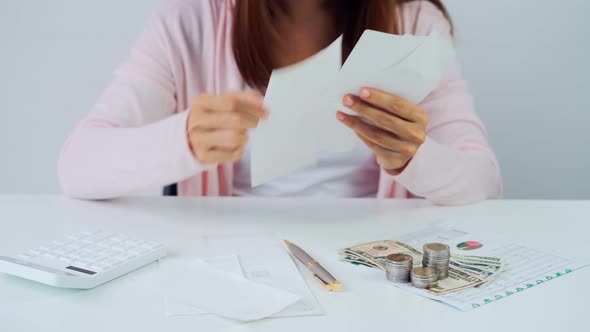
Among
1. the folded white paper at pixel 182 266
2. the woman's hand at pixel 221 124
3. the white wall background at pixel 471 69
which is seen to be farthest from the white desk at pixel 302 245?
the white wall background at pixel 471 69

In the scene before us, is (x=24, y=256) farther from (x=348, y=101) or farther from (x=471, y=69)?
(x=471, y=69)

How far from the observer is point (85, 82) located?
188cm

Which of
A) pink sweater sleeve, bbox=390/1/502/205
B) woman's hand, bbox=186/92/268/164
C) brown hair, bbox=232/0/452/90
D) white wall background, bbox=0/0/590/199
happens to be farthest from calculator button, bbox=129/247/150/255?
white wall background, bbox=0/0/590/199

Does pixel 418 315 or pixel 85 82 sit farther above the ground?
pixel 85 82

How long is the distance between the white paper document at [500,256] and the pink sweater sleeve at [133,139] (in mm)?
411

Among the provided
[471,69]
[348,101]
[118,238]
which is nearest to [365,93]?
[348,101]

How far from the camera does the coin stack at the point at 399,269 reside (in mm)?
705

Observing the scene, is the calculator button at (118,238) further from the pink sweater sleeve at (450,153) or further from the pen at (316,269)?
the pink sweater sleeve at (450,153)

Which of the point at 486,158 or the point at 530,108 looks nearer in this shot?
the point at 486,158

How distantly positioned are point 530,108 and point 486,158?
31.2 inches

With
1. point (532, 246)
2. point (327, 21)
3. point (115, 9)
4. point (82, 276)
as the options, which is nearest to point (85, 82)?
point (115, 9)

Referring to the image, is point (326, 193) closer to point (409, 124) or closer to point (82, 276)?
point (409, 124)

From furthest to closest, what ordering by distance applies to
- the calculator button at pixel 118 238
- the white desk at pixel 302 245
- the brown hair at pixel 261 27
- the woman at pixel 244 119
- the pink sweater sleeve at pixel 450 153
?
the brown hair at pixel 261 27 < the pink sweater sleeve at pixel 450 153 < the woman at pixel 244 119 < the calculator button at pixel 118 238 < the white desk at pixel 302 245

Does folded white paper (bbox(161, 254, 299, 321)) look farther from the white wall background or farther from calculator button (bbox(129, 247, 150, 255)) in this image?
the white wall background
